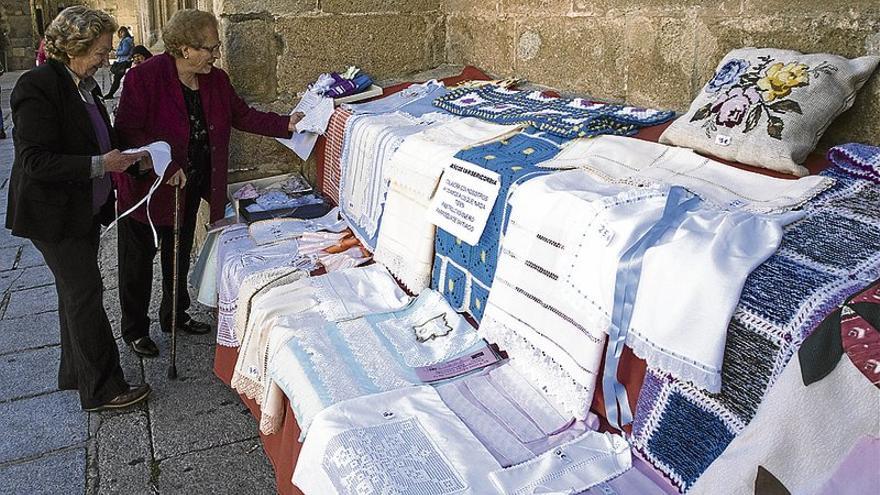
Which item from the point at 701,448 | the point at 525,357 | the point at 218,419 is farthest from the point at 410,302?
the point at 701,448

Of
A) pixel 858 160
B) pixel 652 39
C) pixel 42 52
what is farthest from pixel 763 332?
pixel 42 52

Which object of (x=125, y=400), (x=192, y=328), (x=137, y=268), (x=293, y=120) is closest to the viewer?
(x=125, y=400)

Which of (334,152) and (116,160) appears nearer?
(116,160)

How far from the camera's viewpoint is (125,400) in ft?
10.5

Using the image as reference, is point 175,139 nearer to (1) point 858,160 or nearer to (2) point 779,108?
(2) point 779,108

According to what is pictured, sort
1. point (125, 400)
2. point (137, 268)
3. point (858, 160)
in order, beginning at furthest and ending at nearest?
point (137, 268)
point (125, 400)
point (858, 160)

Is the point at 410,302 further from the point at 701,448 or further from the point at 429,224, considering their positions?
the point at 701,448

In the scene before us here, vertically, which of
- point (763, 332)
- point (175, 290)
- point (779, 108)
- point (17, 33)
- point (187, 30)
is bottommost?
point (17, 33)

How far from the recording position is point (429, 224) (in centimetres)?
280

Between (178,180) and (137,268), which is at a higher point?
(178,180)

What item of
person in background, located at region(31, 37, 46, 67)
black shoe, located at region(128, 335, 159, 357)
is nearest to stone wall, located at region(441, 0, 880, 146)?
person in background, located at region(31, 37, 46, 67)

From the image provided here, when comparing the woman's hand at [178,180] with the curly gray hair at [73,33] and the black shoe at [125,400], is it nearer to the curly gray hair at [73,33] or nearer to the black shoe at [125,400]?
the curly gray hair at [73,33]

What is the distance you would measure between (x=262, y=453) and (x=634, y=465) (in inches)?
66.7

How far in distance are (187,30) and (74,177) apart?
1052 mm
